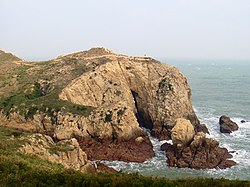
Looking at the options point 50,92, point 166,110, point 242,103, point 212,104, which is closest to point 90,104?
point 50,92

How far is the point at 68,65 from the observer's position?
73.2m

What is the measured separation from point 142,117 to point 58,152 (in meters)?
29.2

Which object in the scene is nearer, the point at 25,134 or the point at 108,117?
the point at 25,134

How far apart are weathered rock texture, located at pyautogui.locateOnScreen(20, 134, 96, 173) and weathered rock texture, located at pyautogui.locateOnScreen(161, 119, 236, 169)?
14.5m

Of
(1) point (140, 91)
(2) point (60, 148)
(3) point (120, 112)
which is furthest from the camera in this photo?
(1) point (140, 91)

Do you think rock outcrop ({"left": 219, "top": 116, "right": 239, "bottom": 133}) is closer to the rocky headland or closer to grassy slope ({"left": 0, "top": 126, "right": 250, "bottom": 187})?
the rocky headland

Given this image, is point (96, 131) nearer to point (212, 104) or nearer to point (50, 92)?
point (50, 92)

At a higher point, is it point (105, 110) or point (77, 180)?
point (77, 180)

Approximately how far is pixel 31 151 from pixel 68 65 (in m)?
39.0

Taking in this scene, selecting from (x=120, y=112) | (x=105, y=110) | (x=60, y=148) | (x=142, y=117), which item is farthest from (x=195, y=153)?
(x=60, y=148)

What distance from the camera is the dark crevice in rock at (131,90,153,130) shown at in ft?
206

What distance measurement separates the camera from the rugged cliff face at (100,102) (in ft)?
169

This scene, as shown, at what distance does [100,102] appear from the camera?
6178 cm

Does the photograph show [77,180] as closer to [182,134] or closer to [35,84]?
[182,134]
